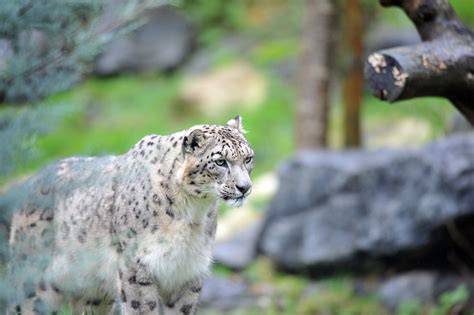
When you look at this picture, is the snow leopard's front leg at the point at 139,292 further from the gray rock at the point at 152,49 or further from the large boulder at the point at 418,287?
the gray rock at the point at 152,49

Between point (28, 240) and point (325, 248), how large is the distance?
4749 millimetres

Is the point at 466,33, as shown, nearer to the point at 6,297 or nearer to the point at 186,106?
the point at 6,297

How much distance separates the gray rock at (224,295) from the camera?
1062cm

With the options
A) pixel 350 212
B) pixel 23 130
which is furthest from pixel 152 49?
pixel 23 130

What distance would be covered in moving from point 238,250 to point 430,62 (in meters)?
6.26

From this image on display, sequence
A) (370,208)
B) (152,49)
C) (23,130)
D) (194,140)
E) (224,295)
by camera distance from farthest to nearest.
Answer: (152,49) < (224,295) < (370,208) < (194,140) < (23,130)

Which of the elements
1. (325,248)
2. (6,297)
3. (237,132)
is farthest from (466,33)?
(325,248)

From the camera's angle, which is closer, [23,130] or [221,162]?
[23,130]

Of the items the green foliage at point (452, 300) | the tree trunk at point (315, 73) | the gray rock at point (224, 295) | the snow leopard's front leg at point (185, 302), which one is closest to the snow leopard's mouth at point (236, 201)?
the snow leopard's front leg at point (185, 302)

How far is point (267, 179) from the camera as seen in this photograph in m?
13.9

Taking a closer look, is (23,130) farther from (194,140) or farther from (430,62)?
(430,62)

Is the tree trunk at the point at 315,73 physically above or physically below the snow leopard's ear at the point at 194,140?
below

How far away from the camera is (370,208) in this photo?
1035cm

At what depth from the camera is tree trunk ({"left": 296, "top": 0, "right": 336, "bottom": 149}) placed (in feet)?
38.1
